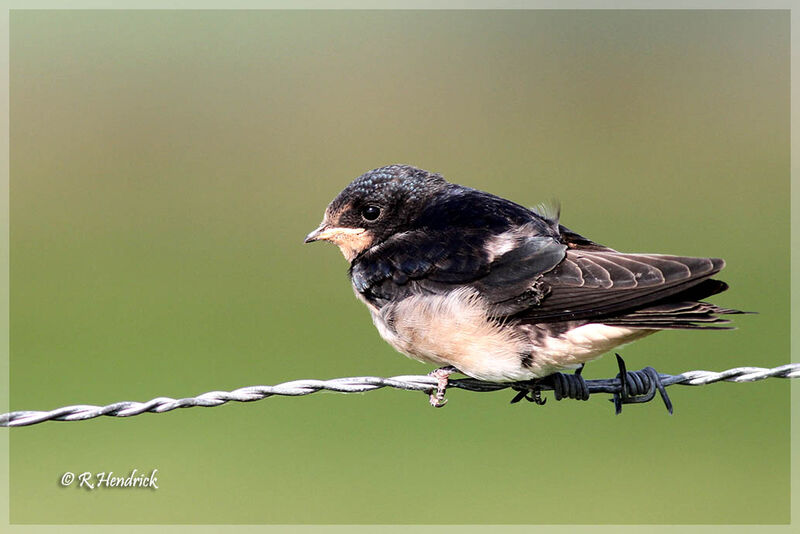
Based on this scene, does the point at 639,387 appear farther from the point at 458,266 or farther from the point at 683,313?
the point at 458,266

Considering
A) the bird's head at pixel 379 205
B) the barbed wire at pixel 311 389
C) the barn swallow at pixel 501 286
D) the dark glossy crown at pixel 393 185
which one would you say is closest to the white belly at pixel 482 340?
the barn swallow at pixel 501 286

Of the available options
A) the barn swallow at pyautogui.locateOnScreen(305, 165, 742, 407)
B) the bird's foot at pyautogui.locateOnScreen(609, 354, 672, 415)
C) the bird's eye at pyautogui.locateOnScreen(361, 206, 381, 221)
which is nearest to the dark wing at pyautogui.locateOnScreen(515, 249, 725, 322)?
the barn swallow at pyautogui.locateOnScreen(305, 165, 742, 407)

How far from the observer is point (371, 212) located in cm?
592

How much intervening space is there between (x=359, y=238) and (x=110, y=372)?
6.53 meters

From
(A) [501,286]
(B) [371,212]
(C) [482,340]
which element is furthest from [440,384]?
(B) [371,212]

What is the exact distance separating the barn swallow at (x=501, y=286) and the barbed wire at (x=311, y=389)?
15 centimetres

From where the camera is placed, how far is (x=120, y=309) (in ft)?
47.0

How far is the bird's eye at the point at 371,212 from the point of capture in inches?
233

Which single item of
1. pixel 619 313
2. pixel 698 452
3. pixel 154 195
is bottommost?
pixel 698 452

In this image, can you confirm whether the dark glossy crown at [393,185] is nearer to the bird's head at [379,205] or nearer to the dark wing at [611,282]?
the bird's head at [379,205]

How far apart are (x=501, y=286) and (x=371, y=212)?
3.65 feet

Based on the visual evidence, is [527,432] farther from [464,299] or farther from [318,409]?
[464,299]

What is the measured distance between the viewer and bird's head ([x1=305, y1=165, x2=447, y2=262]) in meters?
5.88

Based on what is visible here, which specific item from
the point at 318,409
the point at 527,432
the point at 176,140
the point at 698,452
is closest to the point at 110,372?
the point at 318,409
